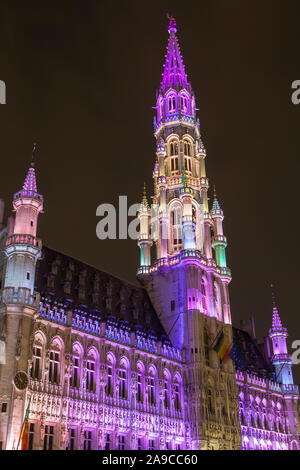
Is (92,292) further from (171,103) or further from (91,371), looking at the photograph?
(171,103)

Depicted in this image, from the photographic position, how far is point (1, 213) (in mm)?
52906

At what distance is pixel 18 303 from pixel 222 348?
27147 millimetres

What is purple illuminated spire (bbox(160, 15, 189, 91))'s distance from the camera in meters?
83.5

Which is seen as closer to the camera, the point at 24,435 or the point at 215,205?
the point at 24,435

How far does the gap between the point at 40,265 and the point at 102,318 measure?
8.85 metres

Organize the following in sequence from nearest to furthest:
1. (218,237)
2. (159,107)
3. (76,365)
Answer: (76,365), (218,237), (159,107)

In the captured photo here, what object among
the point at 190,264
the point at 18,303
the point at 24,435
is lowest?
the point at 24,435

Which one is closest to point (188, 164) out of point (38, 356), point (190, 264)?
point (190, 264)

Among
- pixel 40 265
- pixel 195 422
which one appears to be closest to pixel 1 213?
pixel 40 265

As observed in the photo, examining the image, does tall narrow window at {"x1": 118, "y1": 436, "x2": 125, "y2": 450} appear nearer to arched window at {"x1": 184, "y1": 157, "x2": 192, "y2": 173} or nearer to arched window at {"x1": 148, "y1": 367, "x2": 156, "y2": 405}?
arched window at {"x1": 148, "y1": 367, "x2": 156, "y2": 405}

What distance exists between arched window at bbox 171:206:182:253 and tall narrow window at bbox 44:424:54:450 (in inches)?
1261

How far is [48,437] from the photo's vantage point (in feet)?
145

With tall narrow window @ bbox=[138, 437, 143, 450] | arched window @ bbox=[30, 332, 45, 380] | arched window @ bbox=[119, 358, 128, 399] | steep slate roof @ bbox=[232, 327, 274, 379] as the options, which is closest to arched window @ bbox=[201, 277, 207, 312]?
arched window @ bbox=[119, 358, 128, 399]
